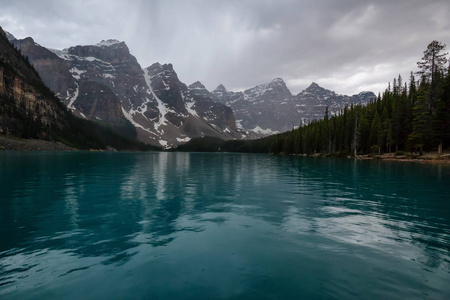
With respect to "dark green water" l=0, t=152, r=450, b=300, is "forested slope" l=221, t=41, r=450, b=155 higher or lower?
higher

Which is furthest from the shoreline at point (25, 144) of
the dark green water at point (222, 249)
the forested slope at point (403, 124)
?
the forested slope at point (403, 124)

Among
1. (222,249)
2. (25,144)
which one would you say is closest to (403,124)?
(222,249)

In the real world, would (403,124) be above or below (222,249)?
above

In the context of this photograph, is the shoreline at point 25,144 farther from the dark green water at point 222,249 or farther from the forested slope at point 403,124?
the forested slope at point 403,124

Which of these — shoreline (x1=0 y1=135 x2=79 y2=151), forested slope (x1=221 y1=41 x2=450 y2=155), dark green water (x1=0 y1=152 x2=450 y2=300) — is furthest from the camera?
Result: shoreline (x1=0 y1=135 x2=79 y2=151)

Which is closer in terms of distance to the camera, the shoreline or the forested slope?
the forested slope

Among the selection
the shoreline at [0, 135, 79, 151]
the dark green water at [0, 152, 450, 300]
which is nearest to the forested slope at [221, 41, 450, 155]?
the dark green water at [0, 152, 450, 300]

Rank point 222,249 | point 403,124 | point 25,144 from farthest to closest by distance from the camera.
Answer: point 25,144, point 403,124, point 222,249

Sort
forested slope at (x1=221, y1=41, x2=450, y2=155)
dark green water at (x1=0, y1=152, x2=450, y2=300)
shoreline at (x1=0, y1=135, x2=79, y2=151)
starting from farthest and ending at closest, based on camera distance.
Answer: shoreline at (x1=0, y1=135, x2=79, y2=151) < forested slope at (x1=221, y1=41, x2=450, y2=155) < dark green water at (x1=0, y1=152, x2=450, y2=300)

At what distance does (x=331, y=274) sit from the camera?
8891 millimetres

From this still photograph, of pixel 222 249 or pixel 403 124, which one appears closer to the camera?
pixel 222 249

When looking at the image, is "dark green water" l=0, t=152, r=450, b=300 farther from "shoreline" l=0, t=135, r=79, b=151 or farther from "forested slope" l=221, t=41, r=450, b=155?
"shoreline" l=0, t=135, r=79, b=151

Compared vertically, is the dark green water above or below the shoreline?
below

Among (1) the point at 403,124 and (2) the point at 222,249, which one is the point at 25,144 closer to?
(2) the point at 222,249
